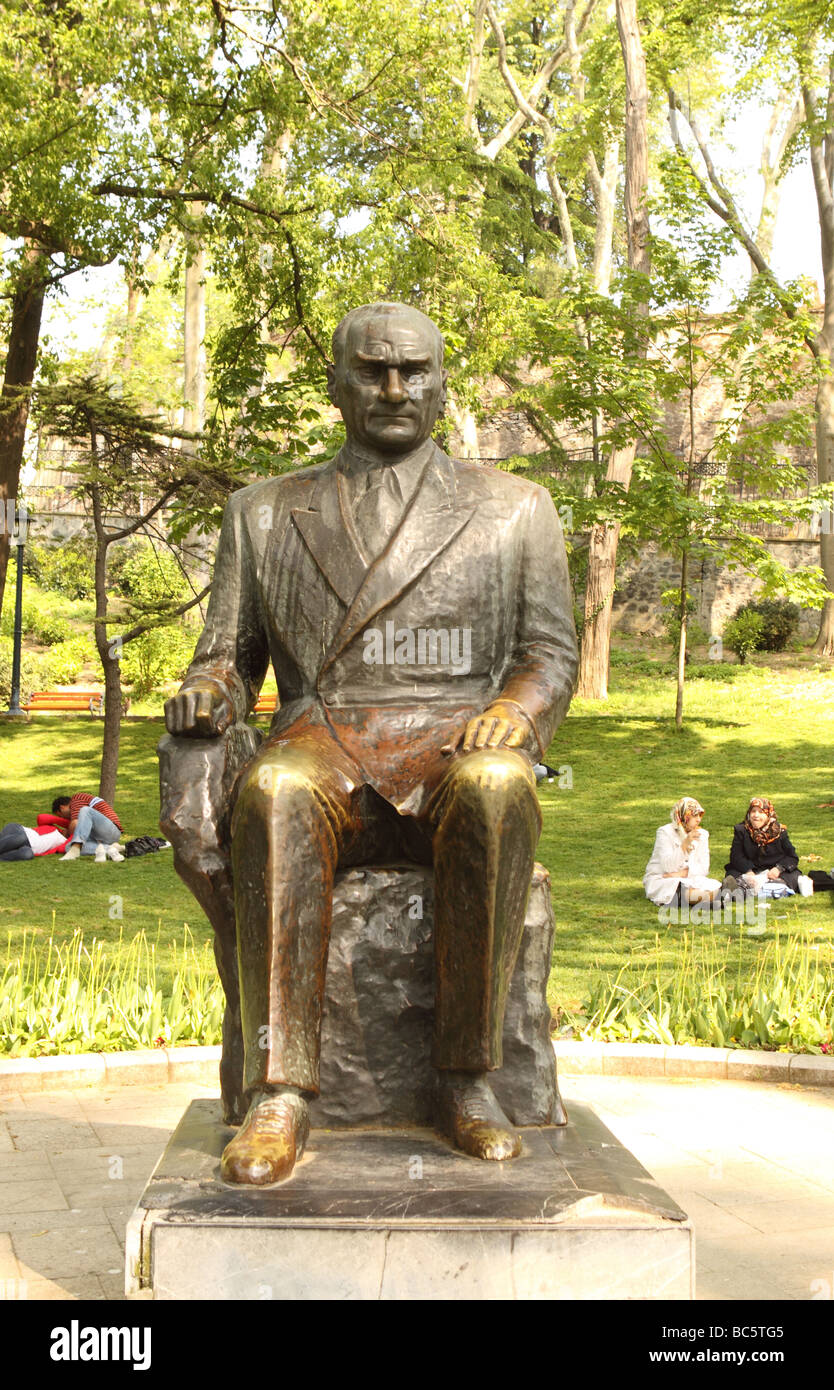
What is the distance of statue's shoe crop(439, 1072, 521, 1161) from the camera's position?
3324 mm

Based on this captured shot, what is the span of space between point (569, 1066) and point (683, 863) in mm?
4130

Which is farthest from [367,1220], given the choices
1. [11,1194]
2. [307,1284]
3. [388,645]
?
[11,1194]

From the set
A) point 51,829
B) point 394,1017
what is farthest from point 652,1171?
point 51,829

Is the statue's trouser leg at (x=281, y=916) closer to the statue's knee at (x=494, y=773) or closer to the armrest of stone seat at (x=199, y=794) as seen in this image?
the armrest of stone seat at (x=199, y=794)

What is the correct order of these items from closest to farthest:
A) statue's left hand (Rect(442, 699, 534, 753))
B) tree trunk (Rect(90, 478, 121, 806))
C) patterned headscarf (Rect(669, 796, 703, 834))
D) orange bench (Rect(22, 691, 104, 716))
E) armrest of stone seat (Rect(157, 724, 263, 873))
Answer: statue's left hand (Rect(442, 699, 534, 753)) → armrest of stone seat (Rect(157, 724, 263, 873)) → patterned headscarf (Rect(669, 796, 703, 834)) → tree trunk (Rect(90, 478, 121, 806)) → orange bench (Rect(22, 691, 104, 716))

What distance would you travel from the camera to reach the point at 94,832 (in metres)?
12.4

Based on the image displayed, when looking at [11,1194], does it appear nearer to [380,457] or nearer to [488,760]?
[488,760]

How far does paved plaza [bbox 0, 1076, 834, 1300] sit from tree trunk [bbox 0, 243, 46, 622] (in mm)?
8289

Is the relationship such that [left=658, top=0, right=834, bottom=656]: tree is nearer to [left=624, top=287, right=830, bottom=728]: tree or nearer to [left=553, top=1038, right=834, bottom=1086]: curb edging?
[left=624, top=287, right=830, bottom=728]: tree

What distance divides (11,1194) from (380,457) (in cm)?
257

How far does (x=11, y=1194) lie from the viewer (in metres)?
4.45

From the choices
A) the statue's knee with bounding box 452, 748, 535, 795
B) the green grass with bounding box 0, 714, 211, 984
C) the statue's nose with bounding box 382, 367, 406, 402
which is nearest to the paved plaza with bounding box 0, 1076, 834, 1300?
the statue's knee with bounding box 452, 748, 535, 795

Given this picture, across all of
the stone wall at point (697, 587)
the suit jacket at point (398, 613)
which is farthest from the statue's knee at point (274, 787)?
the stone wall at point (697, 587)

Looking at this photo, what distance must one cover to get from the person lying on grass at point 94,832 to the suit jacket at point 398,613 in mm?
8567
